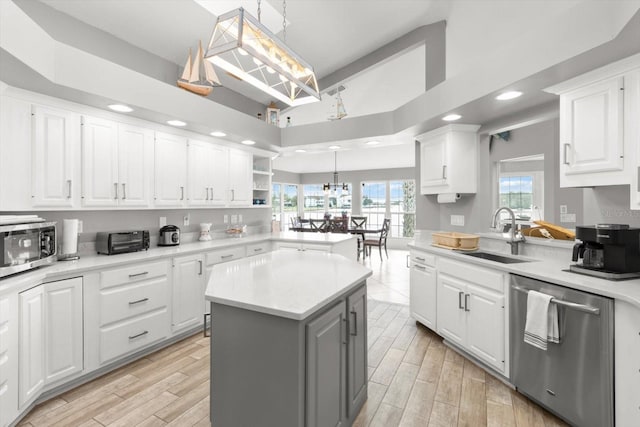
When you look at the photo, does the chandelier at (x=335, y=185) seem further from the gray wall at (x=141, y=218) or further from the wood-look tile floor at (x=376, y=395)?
the wood-look tile floor at (x=376, y=395)

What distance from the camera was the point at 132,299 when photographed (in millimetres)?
2582

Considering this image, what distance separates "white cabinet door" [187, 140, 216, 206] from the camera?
11.8 feet

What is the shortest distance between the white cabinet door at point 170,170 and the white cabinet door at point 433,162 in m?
2.88

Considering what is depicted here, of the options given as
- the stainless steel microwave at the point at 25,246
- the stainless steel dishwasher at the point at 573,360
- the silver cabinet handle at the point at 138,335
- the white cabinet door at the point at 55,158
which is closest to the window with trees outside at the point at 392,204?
the stainless steel dishwasher at the point at 573,360

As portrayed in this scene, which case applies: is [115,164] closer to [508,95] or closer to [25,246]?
[25,246]

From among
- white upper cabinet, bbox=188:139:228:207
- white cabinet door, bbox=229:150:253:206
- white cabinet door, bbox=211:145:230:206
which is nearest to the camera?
white upper cabinet, bbox=188:139:228:207

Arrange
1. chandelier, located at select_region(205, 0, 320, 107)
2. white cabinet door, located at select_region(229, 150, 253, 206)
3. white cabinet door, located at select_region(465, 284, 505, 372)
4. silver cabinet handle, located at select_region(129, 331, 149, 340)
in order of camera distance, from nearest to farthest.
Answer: chandelier, located at select_region(205, 0, 320, 107), white cabinet door, located at select_region(465, 284, 505, 372), silver cabinet handle, located at select_region(129, 331, 149, 340), white cabinet door, located at select_region(229, 150, 253, 206)

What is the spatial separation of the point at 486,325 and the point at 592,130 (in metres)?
1.57

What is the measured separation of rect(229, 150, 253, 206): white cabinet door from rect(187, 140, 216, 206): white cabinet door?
1.14ft

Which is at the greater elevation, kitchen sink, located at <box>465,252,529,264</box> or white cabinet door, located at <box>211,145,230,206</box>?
white cabinet door, located at <box>211,145,230,206</box>

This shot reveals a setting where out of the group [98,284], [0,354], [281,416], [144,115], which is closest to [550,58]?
[281,416]

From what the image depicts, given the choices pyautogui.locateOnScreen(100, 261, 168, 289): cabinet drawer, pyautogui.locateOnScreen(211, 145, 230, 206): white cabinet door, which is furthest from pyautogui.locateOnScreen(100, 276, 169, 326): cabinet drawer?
pyautogui.locateOnScreen(211, 145, 230, 206): white cabinet door

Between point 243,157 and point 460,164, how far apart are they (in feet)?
9.54

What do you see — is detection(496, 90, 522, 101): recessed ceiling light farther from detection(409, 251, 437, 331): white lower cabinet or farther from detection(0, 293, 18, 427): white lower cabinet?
detection(0, 293, 18, 427): white lower cabinet
